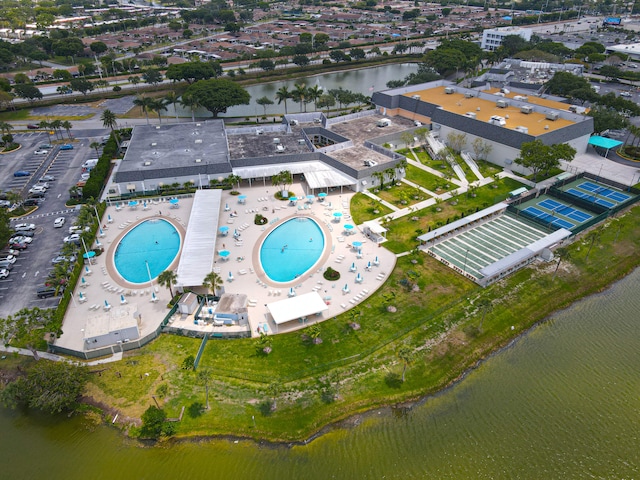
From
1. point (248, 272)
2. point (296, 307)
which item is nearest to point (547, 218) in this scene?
point (296, 307)

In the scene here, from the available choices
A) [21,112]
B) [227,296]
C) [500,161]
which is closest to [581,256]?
[500,161]

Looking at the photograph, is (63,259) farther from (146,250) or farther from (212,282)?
(212,282)

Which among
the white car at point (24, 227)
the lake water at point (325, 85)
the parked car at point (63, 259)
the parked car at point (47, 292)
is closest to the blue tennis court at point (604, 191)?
the lake water at point (325, 85)

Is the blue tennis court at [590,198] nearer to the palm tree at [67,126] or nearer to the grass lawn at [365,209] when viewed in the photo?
the grass lawn at [365,209]

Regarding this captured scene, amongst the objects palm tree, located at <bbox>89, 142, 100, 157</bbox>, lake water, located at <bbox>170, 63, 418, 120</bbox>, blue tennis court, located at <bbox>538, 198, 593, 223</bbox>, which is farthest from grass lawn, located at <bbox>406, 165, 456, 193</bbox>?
palm tree, located at <bbox>89, 142, 100, 157</bbox>

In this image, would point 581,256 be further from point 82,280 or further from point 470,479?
point 82,280

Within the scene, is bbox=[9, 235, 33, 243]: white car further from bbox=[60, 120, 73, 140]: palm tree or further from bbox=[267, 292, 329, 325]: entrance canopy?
bbox=[60, 120, 73, 140]: palm tree

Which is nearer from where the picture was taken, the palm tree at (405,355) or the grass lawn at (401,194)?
the palm tree at (405,355)
